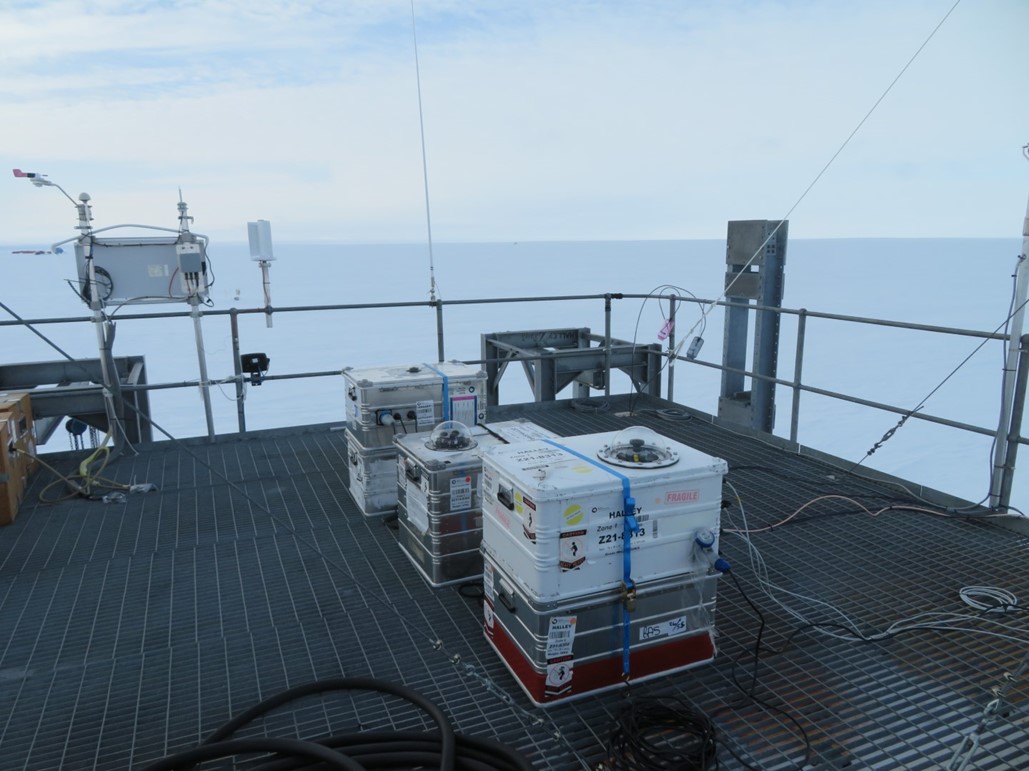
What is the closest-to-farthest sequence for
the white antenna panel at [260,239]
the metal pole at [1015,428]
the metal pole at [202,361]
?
the metal pole at [1015,428]
the metal pole at [202,361]
the white antenna panel at [260,239]

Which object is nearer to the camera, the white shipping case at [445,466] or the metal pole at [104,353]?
the white shipping case at [445,466]

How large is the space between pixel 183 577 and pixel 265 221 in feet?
8.61

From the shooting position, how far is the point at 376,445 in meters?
3.59

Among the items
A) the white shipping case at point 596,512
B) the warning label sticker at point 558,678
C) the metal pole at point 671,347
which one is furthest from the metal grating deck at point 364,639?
the metal pole at point 671,347

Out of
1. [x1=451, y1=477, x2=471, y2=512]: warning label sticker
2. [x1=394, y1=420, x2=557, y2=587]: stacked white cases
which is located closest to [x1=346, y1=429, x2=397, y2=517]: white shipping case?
[x1=394, y1=420, x2=557, y2=587]: stacked white cases

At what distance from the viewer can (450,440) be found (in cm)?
303

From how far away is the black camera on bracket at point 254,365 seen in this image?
16.2 ft

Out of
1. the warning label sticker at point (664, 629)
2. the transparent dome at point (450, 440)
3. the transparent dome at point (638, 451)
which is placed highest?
the transparent dome at point (638, 451)

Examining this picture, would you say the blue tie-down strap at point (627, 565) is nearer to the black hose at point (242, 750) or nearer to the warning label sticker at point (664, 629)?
the warning label sticker at point (664, 629)

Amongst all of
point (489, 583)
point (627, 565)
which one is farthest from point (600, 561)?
point (489, 583)

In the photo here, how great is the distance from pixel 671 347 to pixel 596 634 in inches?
158

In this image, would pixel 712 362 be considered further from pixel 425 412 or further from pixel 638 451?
pixel 638 451

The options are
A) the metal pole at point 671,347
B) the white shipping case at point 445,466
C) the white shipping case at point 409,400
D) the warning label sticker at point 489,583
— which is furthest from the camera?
the metal pole at point 671,347

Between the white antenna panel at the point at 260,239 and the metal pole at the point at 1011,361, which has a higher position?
the white antenna panel at the point at 260,239
